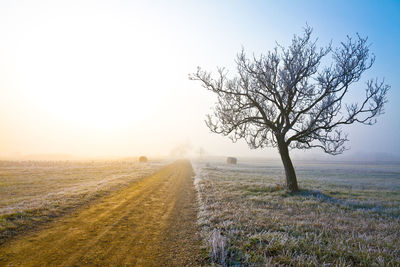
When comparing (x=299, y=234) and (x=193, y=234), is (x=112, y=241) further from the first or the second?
(x=299, y=234)

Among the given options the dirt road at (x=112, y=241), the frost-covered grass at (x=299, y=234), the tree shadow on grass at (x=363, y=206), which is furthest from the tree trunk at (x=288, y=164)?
the dirt road at (x=112, y=241)

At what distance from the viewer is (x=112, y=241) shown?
5.87 m

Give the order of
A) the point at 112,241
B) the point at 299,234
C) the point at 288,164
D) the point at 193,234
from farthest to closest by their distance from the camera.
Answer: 1. the point at 288,164
2. the point at 193,234
3. the point at 299,234
4. the point at 112,241

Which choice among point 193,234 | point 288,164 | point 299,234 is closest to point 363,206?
point 288,164

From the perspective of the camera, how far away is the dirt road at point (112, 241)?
4770mm

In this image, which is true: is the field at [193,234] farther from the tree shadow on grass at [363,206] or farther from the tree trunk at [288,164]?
the tree trunk at [288,164]

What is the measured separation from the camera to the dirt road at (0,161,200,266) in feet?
15.6

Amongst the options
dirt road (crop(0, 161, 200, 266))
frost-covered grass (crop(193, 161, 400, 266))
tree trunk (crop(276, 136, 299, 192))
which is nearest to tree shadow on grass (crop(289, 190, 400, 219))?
frost-covered grass (crop(193, 161, 400, 266))

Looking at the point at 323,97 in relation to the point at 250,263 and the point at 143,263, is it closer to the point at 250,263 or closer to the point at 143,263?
the point at 250,263

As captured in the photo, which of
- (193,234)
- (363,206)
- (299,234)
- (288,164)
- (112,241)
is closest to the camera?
(112,241)

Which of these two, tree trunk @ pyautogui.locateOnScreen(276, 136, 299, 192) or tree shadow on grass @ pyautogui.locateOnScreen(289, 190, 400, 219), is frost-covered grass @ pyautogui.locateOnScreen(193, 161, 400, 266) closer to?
tree shadow on grass @ pyautogui.locateOnScreen(289, 190, 400, 219)

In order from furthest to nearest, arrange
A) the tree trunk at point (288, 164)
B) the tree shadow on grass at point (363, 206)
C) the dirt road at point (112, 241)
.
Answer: the tree trunk at point (288, 164), the tree shadow on grass at point (363, 206), the dirt road at point (112, 241)

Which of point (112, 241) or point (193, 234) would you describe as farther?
point (193, 234)

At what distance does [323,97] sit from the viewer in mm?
13633
